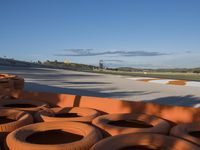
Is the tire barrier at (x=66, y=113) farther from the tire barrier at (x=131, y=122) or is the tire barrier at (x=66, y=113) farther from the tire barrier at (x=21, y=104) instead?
the tire barrier at (x=21, y=104)

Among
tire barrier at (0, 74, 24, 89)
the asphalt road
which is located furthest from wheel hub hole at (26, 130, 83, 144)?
the asphalt road

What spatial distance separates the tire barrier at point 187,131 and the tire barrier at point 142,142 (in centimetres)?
38

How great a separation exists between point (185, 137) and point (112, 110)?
2.21 meters

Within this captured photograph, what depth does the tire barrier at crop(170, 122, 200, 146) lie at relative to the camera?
179 inches

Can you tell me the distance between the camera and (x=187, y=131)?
5.00 meters

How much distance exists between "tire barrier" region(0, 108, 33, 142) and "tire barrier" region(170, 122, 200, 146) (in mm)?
2556

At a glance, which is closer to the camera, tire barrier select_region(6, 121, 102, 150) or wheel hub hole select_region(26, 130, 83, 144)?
tire barrier select_region(6, 121, 102, 150)

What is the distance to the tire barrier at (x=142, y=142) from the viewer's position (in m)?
4.12

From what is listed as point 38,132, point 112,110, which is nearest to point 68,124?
point 38,132

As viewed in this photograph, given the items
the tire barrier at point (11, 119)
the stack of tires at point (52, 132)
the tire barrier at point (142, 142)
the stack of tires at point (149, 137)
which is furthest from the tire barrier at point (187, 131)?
the tire barrier at point (11, 119)

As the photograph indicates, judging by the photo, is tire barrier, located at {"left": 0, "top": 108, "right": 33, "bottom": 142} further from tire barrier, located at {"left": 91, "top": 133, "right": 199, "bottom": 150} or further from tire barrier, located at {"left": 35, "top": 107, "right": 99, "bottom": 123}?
tire barrier, located at {"left": 91, "top": 133, "right": 199, "bottom": 150}

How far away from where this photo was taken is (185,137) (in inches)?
180

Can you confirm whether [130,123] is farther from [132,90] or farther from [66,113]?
[132,90]

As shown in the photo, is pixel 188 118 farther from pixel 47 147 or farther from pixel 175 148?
pixel 47 147
